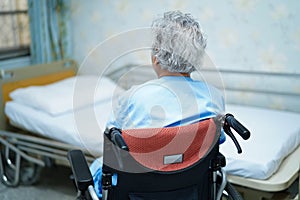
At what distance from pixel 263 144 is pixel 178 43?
86cm

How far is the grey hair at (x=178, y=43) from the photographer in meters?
1.42

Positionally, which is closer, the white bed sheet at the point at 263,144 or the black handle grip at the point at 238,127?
the black handle grip at the point at 238,127

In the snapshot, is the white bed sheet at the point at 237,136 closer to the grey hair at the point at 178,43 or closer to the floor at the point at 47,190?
the floor at the point at 47,190

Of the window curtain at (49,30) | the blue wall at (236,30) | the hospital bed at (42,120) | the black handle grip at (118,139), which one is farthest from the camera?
the window curtain at (49,30)

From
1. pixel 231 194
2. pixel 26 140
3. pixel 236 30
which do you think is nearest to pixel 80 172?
pixel 231 194

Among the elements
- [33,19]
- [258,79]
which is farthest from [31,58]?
[258,79]

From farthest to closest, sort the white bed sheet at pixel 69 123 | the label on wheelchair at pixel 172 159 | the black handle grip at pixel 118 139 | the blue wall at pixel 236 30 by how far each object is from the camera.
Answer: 1. the blue wall at pixel 236 30
2. the white bed sheet at pixel 69 123
3. the label on wheelchair at pixel 172 159
4. the black handle grip at pixel 118 139

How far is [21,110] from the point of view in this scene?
267 cm

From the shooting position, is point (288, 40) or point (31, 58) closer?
point (288, 40)

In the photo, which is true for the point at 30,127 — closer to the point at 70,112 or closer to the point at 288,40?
the point at 70,112

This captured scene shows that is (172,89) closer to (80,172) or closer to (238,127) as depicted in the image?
(238,127)

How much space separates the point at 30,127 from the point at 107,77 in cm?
83

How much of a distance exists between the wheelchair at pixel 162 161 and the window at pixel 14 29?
209 cm

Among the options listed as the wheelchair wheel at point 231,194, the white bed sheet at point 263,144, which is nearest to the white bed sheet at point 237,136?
the white bed sheet at point 263,144
